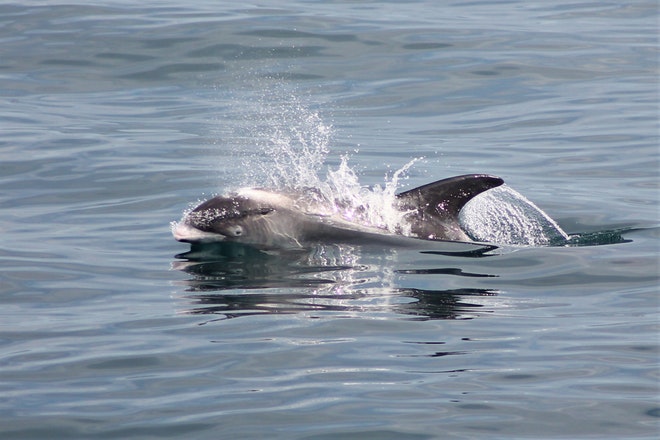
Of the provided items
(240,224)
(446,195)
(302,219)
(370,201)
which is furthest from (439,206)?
(240,224)

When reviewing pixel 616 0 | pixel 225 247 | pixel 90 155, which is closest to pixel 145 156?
pixel 90 155

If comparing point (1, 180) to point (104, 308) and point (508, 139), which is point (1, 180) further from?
point (508, 139)

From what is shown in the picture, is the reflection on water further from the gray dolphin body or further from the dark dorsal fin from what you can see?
the dark dorsal fin

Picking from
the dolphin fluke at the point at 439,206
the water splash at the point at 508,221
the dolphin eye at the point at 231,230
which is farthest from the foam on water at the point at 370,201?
the dolphin eye at the point at 231,230

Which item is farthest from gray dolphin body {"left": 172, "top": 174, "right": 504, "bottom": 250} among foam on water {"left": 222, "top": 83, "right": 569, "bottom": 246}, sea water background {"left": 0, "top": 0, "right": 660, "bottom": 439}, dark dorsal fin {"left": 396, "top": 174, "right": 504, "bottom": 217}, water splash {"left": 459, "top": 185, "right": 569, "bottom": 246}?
water splash {"left": 459, "top": 185, "right": 569, "bottom": 246}

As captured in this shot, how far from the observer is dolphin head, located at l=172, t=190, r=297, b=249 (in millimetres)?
13000

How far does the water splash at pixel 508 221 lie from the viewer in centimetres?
1355

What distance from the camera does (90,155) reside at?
1780 cm

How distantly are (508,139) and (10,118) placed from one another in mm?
7771

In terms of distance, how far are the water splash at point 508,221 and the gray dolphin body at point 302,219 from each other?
0.62 meters

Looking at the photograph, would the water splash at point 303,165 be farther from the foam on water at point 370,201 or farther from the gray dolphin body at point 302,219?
the gray dolphin body at point 302,219

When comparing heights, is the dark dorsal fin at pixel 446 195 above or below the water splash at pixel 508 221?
above

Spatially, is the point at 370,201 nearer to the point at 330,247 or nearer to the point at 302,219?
the point at 302,219

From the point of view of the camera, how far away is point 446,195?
1309cm
